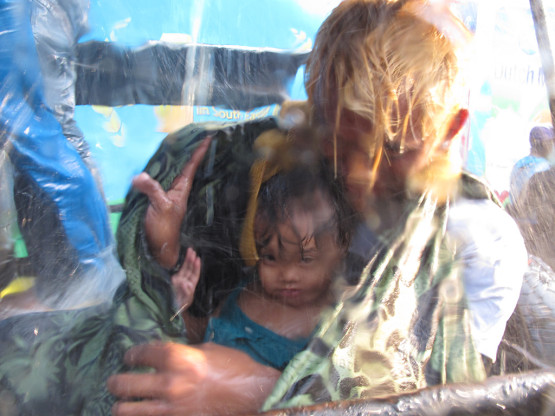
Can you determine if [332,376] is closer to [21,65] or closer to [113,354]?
[113,354]

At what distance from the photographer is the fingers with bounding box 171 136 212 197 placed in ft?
2.27

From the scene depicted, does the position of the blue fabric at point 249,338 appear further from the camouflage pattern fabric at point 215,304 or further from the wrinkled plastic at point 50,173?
the wrinkled plastic at point 50,173

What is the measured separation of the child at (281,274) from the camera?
26.3 inches

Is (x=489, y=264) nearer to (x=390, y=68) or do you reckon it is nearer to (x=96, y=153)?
(x=390, y=68)

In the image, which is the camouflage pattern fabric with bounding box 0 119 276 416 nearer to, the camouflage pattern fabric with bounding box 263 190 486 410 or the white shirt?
the camouflage pattern fabric with bounding box 263 190 486 410

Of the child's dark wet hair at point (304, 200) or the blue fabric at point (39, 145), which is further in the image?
the child's dark wet hair at point (304, 200)

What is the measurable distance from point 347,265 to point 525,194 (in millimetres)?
319

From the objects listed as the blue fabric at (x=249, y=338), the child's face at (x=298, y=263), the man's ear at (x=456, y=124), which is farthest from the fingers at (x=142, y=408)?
the man's ear at (x=456, y=124)

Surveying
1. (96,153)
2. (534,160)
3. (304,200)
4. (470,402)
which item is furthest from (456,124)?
(96,153)

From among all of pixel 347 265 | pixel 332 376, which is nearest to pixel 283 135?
pixel 347 265

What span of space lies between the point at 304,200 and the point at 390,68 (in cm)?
24

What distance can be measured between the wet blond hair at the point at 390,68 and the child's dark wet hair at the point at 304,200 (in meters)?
0.08

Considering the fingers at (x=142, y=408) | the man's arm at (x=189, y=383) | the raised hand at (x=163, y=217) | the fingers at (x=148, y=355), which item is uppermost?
the raised hand at (x=163, y=217)

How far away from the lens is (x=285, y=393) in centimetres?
61
